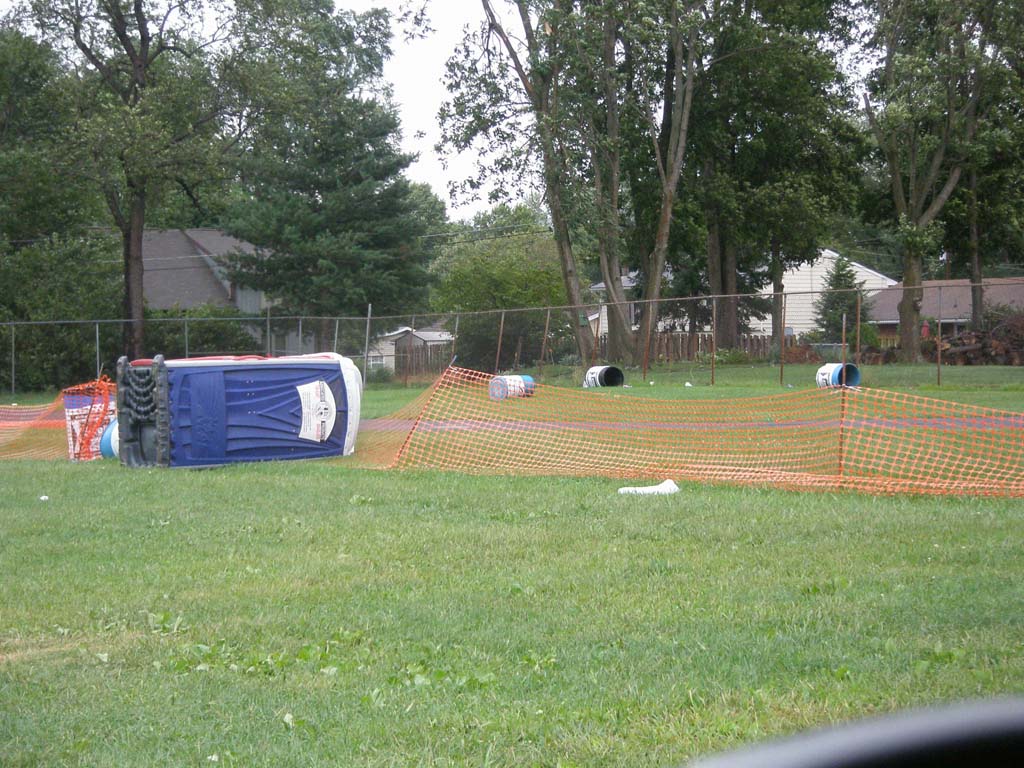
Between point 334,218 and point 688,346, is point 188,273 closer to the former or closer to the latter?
point 334,218

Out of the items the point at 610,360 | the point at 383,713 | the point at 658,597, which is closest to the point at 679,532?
the point at 658,597

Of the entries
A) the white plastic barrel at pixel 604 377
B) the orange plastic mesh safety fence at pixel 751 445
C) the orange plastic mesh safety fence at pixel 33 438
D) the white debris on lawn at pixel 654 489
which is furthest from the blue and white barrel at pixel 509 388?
the white debris on lawn at pixel 654 489

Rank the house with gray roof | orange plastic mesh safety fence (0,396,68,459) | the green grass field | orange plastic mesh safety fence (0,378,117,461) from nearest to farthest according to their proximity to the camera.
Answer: the green grass field
orange plastic mesh safety fence (0,378,117,461)
orange plastic mesh safety fence (0,396,68,459)
the house with gray roof

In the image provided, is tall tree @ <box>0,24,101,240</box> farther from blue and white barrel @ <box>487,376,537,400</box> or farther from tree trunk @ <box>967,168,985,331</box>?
tree trunk @ <box>967,168,985,331</box>

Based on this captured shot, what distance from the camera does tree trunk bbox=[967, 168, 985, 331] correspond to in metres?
34.1

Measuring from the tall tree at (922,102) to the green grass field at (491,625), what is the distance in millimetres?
24842

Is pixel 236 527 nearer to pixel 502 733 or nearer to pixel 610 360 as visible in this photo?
pixel 502 733

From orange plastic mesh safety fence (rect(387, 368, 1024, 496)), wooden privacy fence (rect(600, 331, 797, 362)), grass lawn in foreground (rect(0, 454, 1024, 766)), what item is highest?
wooden privacy fence (rect(600, 331, 797, 362))

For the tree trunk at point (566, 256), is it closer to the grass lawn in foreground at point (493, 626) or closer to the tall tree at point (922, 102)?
the tall tree at point (922, 102)

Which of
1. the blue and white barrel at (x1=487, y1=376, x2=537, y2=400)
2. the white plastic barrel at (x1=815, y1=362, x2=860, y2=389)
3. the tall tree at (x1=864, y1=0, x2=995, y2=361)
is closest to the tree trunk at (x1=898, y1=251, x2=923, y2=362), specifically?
the tall tree at (x1=864, y1=0, x2=995, y2=361)

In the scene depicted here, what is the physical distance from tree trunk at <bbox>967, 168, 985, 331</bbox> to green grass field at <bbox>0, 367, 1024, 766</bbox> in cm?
2671

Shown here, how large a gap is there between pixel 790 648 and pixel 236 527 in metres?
5.29

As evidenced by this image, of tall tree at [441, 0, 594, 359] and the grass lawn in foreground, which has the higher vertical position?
tall tree at [441, 0, 594, 359]

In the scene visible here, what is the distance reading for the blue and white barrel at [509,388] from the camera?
20922mm
